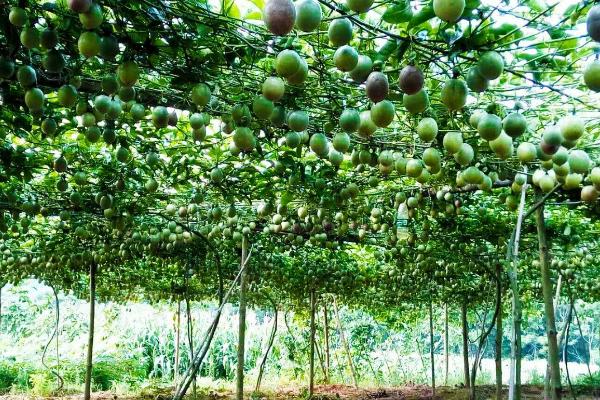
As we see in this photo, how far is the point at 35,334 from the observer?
19.5m

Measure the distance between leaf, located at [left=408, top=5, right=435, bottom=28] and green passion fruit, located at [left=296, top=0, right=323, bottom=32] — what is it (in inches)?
21.5

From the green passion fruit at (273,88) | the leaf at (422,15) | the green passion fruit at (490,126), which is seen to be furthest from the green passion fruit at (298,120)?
the green passion fruit at (490,126)

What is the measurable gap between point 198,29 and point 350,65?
2.27 ft

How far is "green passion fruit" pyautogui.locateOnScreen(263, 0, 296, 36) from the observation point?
163cm

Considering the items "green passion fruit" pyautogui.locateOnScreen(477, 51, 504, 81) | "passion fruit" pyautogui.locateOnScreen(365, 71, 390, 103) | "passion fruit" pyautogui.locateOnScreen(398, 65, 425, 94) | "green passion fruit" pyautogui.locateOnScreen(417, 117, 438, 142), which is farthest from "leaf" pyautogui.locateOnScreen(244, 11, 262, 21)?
"green passion fruit" pyautogui.locateOnScreen(477, 51, 504, 81)

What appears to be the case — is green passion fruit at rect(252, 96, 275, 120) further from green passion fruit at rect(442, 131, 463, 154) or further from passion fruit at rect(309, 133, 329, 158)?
green passion fruit at rect(442, 131, 463, 154)

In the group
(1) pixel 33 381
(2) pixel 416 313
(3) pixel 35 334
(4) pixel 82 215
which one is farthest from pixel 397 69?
(3) pixel 35 334

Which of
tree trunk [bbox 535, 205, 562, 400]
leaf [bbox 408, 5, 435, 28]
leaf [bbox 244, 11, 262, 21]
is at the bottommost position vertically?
tree trunk [bbox 535, 205, 562, 400]

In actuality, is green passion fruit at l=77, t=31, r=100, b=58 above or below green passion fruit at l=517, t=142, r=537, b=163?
above

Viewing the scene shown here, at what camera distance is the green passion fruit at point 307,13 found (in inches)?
67.7

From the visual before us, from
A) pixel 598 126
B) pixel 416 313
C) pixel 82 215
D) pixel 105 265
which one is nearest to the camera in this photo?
pixel 598 126

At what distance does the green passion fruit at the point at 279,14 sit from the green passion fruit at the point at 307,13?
0.25ft

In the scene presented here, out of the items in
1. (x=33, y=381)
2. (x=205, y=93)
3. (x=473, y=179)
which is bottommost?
(x=33, y=381)

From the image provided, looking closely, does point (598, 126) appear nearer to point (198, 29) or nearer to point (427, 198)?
point (427, 198)
